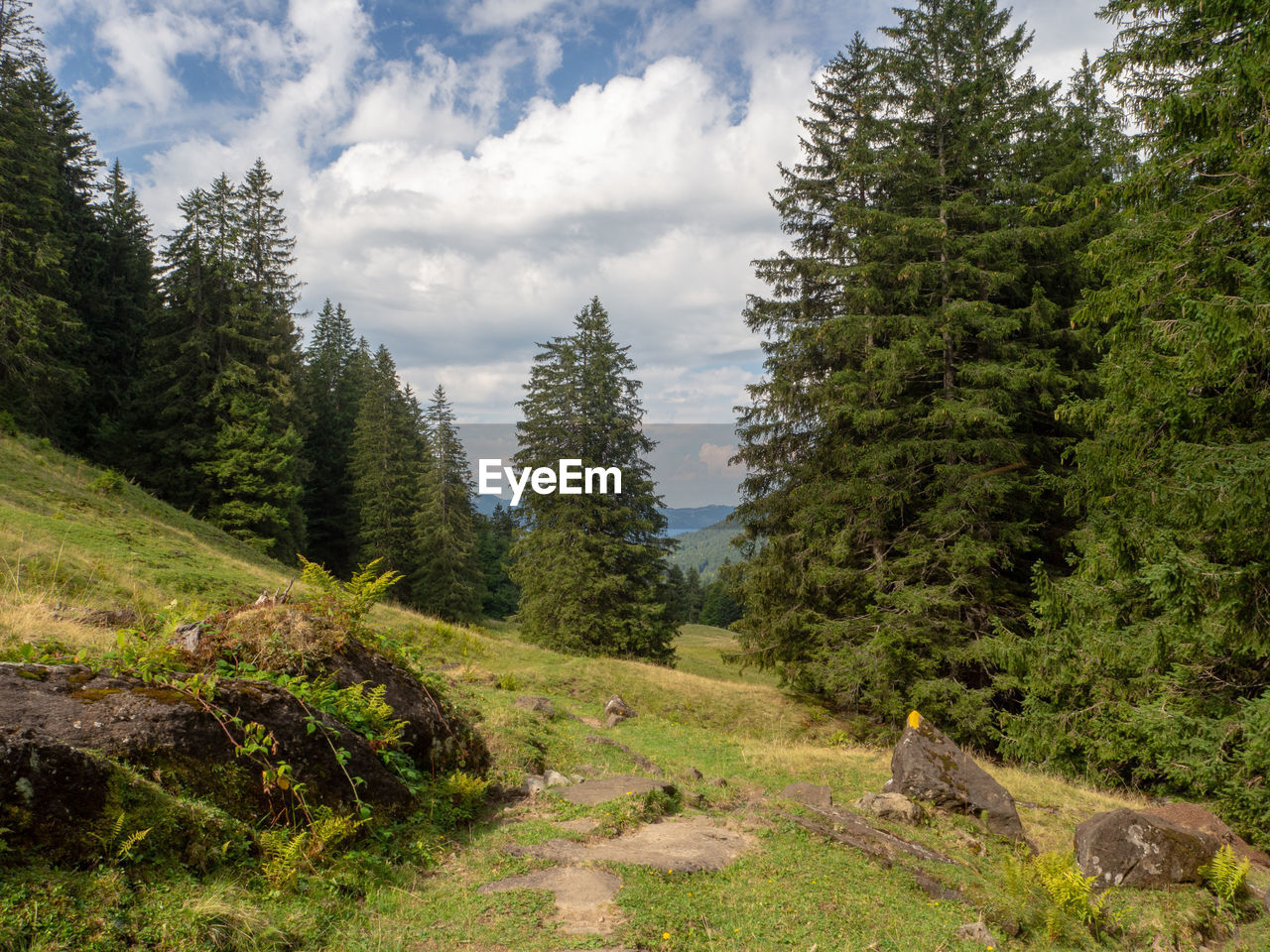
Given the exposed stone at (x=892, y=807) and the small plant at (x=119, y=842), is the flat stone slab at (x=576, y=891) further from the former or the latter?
the exposed stone at (x=892, y=807)

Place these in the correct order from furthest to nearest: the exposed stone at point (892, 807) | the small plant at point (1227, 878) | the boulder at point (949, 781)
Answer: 1. the boulder at point (949, 781)
2. the exposed stone at point (892, 807)
3. the small plant at point (1227, 878)

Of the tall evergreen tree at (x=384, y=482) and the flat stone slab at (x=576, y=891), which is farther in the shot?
the tall evergreen tree at (x=384, y=482)

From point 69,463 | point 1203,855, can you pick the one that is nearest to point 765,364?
point 1203,855

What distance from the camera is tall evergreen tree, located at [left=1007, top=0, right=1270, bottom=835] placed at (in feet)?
25.3

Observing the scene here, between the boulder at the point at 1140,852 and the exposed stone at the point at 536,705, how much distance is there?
850cm

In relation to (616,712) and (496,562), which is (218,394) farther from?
(496,562)

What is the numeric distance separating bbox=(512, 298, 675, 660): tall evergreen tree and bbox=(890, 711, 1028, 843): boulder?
18.4 metres

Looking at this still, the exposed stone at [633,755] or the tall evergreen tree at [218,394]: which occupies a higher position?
the tall evergreen tree at [218,394]

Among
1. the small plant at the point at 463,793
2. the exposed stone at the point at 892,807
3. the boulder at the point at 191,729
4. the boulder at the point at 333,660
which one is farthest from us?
the exposed stone at the point at 892,807

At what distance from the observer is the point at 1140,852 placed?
7273 millimetres

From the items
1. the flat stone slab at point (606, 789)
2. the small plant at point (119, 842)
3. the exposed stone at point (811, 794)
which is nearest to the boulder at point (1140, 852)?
the exposed stone at point (811, 794)

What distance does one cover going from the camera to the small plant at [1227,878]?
6776 millimetres

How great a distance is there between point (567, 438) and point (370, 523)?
1743 cm

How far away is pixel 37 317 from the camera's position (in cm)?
2228
